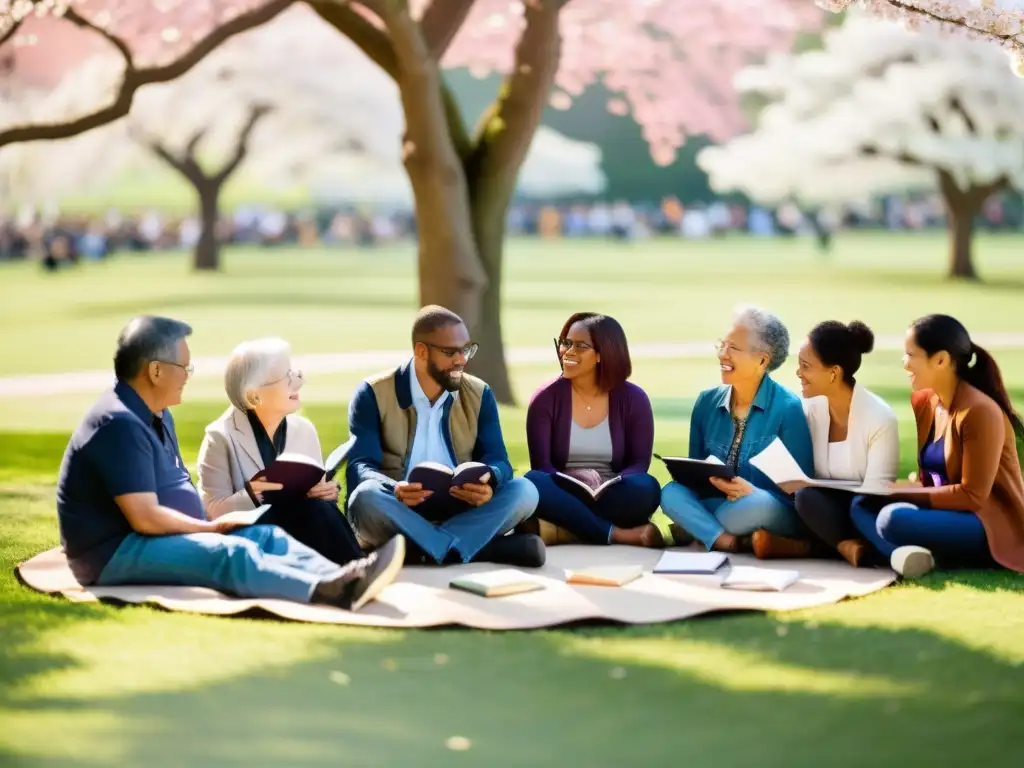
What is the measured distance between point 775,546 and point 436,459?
1417 millimetres

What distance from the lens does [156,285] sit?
94.3ft

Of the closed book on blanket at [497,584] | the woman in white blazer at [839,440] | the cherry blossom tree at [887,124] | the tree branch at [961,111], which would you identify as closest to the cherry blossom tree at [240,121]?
the cherry blossom tree at [887,124]

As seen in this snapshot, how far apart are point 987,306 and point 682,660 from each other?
67.2 feet

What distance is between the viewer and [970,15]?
7.48 metres

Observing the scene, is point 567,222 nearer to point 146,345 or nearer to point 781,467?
point 781,467

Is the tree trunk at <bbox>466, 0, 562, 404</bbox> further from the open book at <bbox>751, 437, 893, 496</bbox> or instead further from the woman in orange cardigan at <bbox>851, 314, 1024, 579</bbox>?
the woman in orange cardigan at <bbox>851, 314, 1024, 579</bbox>

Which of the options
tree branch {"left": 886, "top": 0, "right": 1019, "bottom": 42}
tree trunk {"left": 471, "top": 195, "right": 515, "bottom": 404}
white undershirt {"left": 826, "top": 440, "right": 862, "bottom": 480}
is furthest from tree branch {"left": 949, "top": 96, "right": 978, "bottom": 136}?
white undershirt {"left": 826, "top": 440, "right": 862, "bottom": 480}

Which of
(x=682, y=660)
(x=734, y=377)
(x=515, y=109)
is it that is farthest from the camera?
(x=515, y=109)

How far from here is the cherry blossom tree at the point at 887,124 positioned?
2756cm

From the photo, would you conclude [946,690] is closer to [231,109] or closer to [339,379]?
[339,379]

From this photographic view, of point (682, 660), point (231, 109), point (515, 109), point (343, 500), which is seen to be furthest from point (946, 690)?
point (231, 109)

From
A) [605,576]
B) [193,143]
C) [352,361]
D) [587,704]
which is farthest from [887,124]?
[587,704]

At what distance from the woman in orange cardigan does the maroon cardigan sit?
3.65 ft

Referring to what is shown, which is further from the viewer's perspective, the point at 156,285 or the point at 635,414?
the point at 156,285
